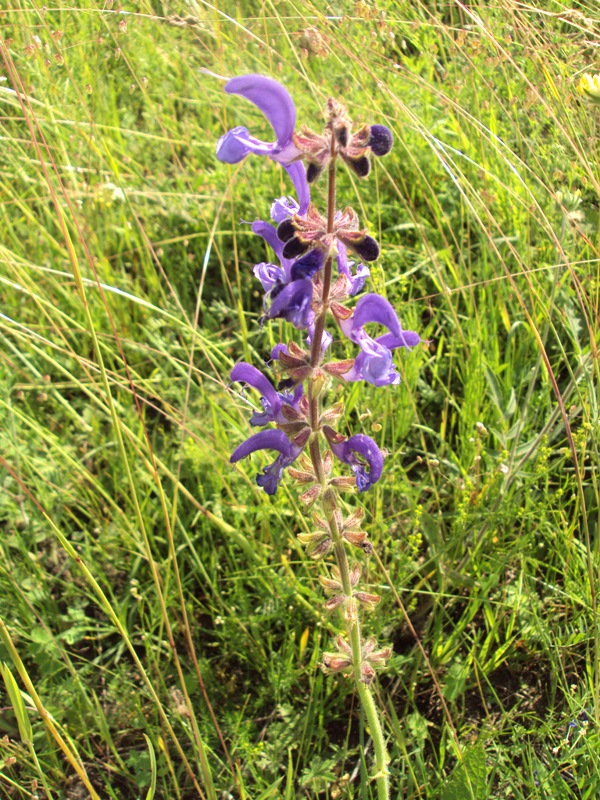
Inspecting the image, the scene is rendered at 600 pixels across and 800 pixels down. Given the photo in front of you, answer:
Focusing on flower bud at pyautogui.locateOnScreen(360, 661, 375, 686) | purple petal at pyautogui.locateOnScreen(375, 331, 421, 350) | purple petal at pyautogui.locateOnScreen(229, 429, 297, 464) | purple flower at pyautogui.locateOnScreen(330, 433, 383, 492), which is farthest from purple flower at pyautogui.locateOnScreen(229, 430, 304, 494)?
flower bud at pyautogui.locateOnScreen(360, 661, 375, 686)

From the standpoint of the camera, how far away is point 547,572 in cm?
237

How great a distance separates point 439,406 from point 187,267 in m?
1.47

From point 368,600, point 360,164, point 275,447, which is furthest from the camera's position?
point 368,600

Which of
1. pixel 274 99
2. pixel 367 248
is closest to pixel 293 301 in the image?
pixel 367 248

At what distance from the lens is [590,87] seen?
240 centimetres

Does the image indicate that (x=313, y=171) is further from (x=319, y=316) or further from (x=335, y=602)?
(x=335, y=602)

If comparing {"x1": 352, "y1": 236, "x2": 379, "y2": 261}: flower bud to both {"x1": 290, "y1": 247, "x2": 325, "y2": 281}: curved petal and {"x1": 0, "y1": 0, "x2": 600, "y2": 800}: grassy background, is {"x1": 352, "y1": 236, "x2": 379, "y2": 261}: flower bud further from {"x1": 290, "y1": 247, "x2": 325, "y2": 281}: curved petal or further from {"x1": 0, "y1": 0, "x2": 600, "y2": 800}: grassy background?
{"x1": 0, "y1": 0, "x2": 600, "y2": 800}: grassy background

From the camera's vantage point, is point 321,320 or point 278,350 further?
point 278,350

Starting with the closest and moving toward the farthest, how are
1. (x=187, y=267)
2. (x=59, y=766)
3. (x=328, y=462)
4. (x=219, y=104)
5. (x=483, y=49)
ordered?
(x=328, y=462)
(x=59, y=766)
(x=483, y=49)
(x=187, y=267)
(x=219, y=104)

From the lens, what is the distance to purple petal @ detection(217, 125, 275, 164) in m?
1.35

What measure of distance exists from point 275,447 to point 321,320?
36cm

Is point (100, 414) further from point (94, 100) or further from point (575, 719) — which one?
point (575, 719)

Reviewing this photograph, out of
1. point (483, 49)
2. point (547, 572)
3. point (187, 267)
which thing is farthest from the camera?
point (187, 267)

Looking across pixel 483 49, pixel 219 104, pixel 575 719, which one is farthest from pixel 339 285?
pixel 219 104
